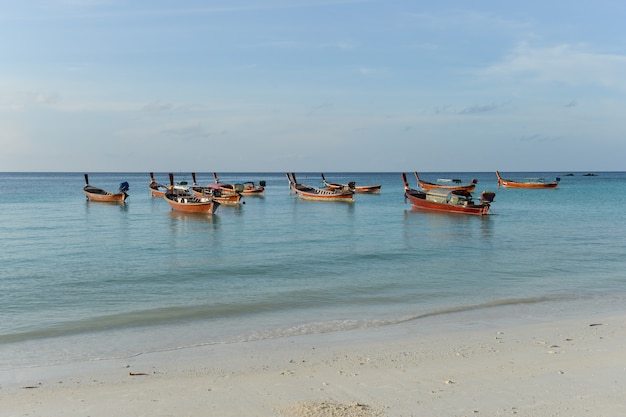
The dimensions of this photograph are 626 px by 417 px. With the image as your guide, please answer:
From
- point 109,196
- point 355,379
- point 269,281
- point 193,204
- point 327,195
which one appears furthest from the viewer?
point 327,195

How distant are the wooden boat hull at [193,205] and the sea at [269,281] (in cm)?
816

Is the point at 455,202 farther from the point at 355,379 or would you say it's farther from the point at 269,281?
the point at 355,379

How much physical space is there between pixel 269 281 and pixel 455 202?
29783 mm

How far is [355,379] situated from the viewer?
26.7 ft

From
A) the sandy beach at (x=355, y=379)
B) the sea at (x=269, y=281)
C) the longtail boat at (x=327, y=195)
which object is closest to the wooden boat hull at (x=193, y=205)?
the sea at (x=269, y=281)

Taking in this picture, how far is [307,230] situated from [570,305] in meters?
20.7

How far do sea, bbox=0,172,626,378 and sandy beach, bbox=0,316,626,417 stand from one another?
1.05 metres

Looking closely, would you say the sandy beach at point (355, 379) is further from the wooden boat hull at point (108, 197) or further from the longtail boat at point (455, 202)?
the wooden boat hull at point (108, 197)

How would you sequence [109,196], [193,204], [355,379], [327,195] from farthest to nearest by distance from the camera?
[327,195] → [109,196] → [193,204] → [355,379]

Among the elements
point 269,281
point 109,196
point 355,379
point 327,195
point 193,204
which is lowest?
point 269,281

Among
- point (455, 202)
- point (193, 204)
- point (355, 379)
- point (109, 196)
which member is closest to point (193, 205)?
point (193, 204)

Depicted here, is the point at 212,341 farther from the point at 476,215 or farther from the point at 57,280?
the point at 476,215

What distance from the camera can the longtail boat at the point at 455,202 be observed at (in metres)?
43.1

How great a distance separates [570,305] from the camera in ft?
45.0
